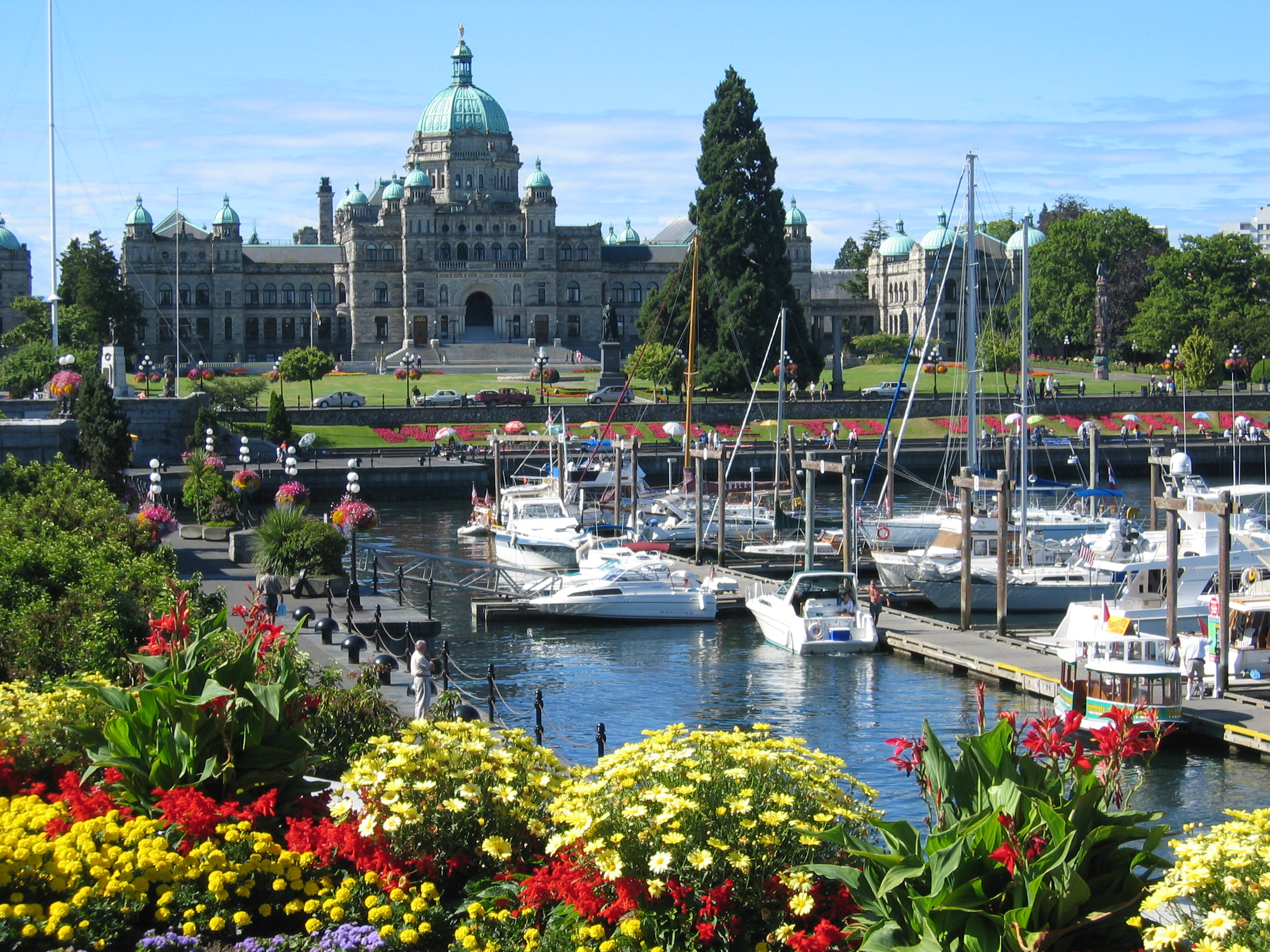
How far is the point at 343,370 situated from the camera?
12688cm

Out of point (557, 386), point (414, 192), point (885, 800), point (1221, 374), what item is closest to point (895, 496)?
point (557, 386)

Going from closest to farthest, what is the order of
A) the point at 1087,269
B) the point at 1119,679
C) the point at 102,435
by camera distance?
the point at 1119,679
the point at 102,435
the point at 1087,269

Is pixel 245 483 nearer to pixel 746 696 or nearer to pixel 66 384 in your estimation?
pixel 66 384

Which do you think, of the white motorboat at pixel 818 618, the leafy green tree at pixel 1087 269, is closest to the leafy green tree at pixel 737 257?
the leafy green tree at pixel 1087 269

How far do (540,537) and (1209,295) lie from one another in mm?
85309

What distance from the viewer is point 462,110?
5861 inches

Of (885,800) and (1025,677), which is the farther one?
(1025,677)

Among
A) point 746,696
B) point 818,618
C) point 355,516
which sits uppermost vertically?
point 355,516

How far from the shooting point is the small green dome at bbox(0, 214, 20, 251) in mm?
152625

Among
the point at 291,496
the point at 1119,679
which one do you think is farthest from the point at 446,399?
the point at 1119,679

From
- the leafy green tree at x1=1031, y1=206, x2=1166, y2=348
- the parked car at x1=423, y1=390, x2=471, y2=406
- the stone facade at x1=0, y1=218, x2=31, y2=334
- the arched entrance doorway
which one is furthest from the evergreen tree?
the stone facade at x1=0, y1=218, x2=31, y2=334

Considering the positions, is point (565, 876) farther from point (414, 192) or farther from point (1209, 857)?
point (414, 192)

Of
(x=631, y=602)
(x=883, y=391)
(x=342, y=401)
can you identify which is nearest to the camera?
(x=631, y=602)

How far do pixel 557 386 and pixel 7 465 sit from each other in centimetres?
7055
